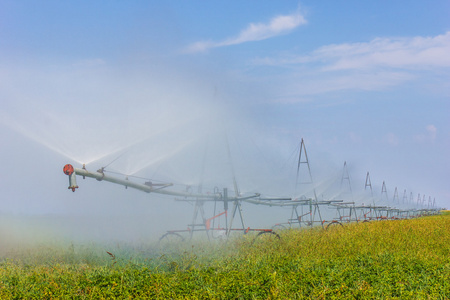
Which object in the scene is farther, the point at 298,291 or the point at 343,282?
the point at 343,282

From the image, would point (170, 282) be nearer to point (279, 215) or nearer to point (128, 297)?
point (128, 297)

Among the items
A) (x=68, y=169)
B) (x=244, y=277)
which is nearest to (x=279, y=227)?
(x=68, y=169)

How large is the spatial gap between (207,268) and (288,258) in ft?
8.89

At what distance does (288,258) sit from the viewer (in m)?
12.4

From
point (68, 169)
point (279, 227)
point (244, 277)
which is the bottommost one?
point (244, 277)

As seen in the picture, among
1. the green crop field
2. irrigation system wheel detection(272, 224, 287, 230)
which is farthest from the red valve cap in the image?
irrigation system wheel detection(272, 224, 287, 230)

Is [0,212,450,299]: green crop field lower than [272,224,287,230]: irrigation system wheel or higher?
lower

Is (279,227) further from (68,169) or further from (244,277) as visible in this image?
(244,277)

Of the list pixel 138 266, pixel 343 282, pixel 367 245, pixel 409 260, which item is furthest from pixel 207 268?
pixel 367 245

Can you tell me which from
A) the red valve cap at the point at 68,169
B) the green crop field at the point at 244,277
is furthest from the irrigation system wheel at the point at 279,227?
the red valve cap at the point at 68,169

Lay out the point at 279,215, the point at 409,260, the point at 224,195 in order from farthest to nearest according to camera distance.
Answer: the point at 279,215
the point at 224,195
the point at 409,260

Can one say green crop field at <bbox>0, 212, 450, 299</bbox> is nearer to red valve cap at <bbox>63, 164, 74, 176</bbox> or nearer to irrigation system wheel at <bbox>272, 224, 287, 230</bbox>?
red valve cap at <bbox>63, 164, 74, 176</bbox>

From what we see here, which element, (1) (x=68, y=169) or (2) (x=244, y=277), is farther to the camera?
(1) (x=68, y=169)

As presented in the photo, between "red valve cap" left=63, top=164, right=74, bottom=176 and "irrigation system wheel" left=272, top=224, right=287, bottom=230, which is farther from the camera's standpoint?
"irrigation system wheel" left=272, top=224, right=287, bottom=230
